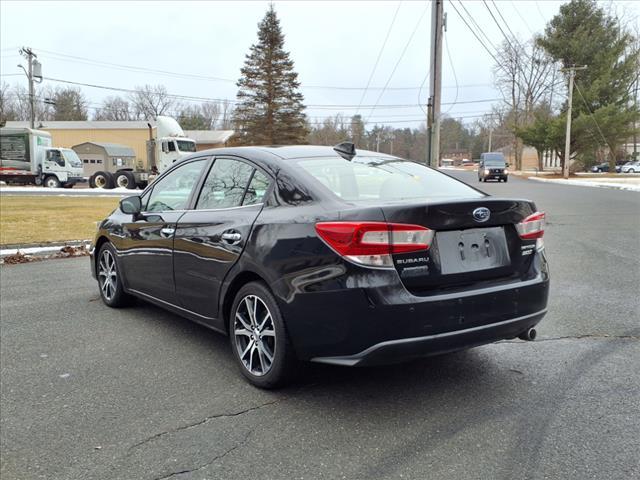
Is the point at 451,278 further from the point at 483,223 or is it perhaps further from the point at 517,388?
the point at 517,388

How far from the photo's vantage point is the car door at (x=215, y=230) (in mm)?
3711

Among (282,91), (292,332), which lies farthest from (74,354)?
(282,91)

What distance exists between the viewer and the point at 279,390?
11.6 ft

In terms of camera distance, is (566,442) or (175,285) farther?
(175,285)

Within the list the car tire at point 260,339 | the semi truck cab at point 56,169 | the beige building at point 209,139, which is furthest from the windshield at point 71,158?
the car tire at point 260,339

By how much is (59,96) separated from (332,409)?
85.6 meters

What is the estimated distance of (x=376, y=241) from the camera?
295cm

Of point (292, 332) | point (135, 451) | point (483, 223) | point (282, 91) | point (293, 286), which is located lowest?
point (135, 451)

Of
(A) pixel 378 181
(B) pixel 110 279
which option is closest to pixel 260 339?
(A) pixel 378 181

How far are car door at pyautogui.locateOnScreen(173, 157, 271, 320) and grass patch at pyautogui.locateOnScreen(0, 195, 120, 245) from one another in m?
7.06

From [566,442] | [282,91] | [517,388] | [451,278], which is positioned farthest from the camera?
[282,91]

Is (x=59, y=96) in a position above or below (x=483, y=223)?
above

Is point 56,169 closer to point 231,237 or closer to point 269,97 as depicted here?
point 269,97

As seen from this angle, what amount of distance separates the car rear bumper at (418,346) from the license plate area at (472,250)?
36 cm
